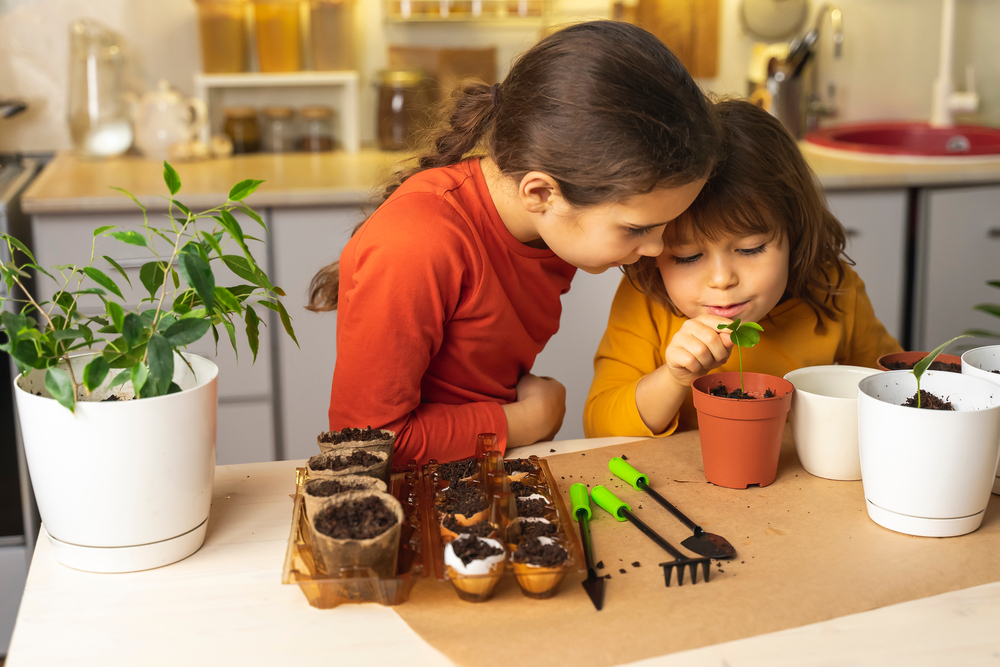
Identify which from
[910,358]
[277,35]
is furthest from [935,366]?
[277,35]

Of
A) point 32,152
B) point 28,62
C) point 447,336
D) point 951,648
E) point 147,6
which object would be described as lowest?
point 951,648

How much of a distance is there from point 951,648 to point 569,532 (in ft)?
0.93

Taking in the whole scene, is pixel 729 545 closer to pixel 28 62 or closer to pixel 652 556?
pixel 652 556

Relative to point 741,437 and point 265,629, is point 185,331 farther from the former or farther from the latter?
point 741,437

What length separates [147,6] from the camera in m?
2.39

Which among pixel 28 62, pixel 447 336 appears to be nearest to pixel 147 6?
pixel 28 62

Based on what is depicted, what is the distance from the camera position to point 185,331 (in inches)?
25.8

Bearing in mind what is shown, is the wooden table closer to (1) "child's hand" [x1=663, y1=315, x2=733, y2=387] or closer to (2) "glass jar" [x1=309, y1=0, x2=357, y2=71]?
(1) "child's hand" [x1=663, y1=315, x2=733, y2=387]

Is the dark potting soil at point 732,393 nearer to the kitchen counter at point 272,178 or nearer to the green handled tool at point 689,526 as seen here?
the green handled tool at point 689,526

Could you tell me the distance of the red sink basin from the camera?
2.52 meters

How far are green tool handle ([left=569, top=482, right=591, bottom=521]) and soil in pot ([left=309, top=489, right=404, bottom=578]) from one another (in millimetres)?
180

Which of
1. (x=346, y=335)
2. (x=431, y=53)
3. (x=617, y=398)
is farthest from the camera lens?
(x=431, y=53)

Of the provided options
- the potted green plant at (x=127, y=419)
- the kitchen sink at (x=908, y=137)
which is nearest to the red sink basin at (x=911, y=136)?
the kitchen sink at (x=908, y=137)

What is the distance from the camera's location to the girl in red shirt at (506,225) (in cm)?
86
